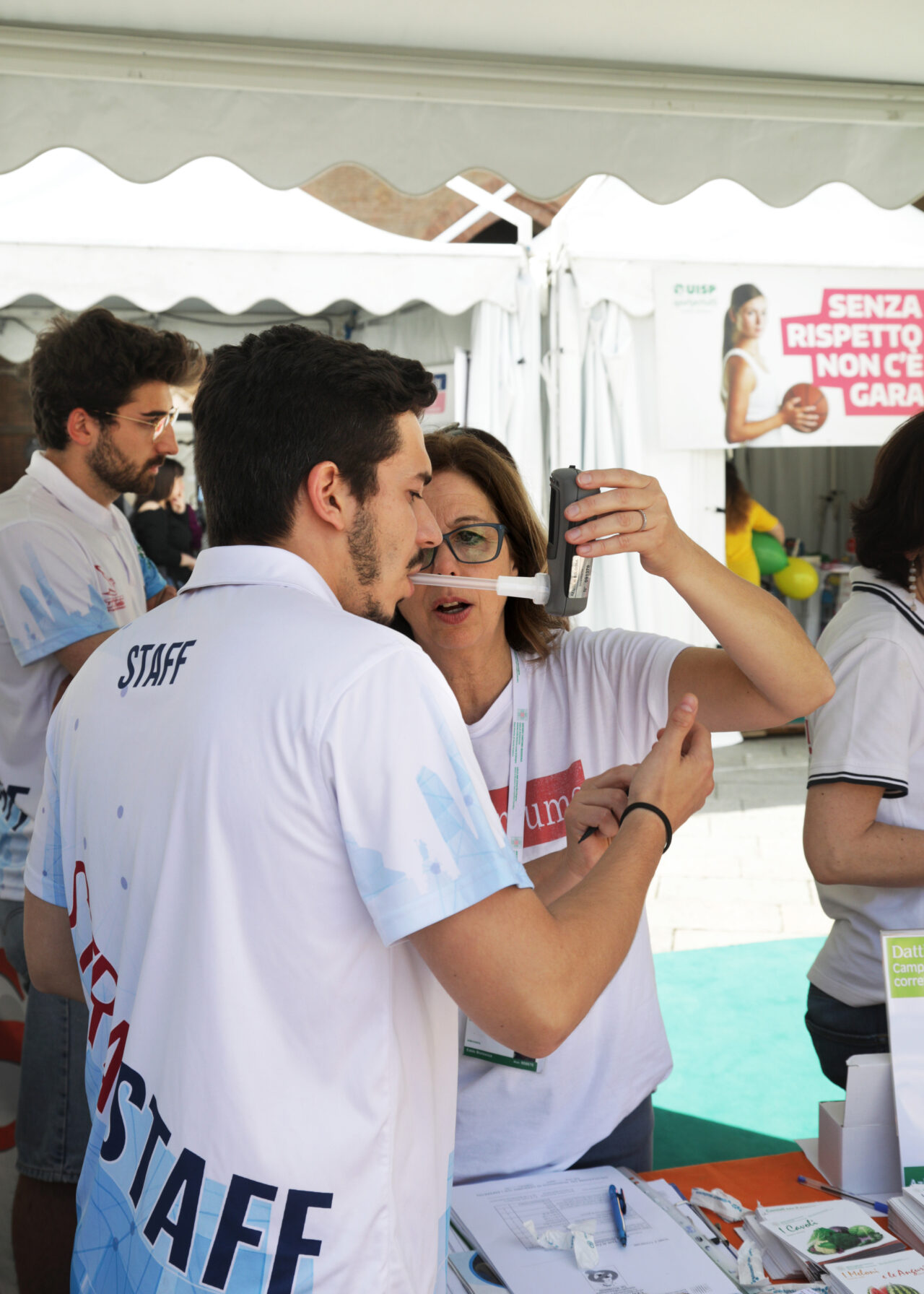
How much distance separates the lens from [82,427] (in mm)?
2406

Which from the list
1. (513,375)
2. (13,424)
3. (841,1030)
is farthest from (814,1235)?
(13,424)

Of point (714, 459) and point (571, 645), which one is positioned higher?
point (714, 459)

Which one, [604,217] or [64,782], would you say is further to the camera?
[604,217]

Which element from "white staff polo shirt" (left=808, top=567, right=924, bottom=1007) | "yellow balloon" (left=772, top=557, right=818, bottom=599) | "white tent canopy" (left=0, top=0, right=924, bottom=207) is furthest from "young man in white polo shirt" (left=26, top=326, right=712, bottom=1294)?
"yellow balloon" (left=772, top=557, right=818, bottom=599)

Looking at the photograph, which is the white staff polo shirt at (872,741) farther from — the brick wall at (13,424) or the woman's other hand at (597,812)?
the brick wall at (13,424)

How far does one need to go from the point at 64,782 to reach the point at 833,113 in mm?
2150

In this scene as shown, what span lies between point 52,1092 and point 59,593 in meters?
1.00

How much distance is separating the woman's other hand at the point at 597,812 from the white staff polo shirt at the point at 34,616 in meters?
1.28

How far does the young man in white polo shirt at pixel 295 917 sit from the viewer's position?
34.1 inches

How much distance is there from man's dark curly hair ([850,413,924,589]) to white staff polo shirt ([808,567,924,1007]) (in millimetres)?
41

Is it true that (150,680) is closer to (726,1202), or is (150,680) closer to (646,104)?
(726,1202)

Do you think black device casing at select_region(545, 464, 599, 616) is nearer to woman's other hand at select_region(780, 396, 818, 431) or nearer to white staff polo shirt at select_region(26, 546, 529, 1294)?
white staff polo shirt at select_region(26, 546, 529, 1294)

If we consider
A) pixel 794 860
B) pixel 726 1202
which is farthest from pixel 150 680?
pixel 794 860

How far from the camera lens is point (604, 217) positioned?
231 inches
